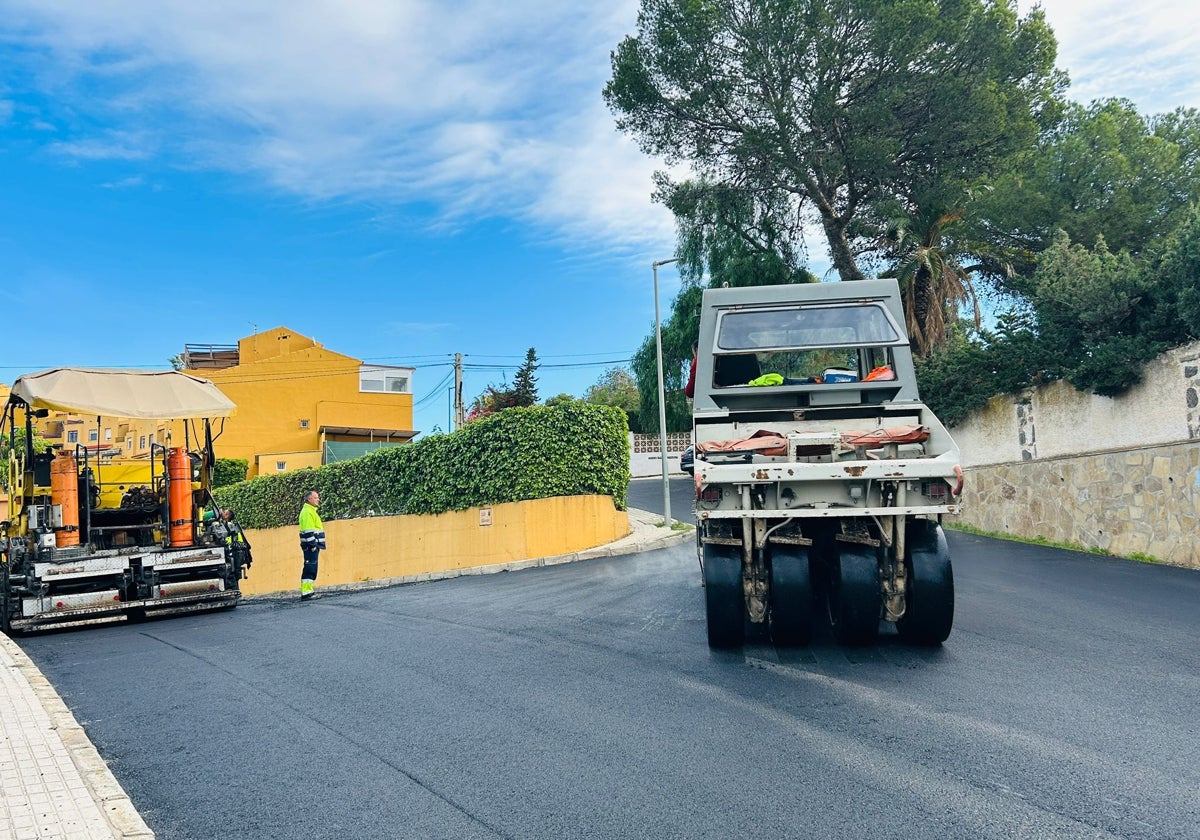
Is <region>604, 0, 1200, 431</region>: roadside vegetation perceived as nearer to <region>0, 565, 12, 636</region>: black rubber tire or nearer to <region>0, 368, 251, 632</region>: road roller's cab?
<region>0, 368, 251, 632</region>: road roller's cab

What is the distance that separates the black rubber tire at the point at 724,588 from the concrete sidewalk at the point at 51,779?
13.4ft

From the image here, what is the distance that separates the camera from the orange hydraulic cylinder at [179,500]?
1209 cm

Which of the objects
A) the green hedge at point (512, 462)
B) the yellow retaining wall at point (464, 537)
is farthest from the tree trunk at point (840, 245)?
the yellow retaining wall at point (464, 537)

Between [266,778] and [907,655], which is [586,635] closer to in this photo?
[907,655]

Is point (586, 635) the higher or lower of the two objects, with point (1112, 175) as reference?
lower

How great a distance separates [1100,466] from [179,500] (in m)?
13.6

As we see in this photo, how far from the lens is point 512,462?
57.4 feet

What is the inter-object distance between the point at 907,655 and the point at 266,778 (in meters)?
4.57

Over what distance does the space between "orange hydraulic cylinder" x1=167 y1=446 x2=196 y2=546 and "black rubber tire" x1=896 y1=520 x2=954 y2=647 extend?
30.7 ft

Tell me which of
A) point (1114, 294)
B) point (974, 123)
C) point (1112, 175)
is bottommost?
point (1114, 294)

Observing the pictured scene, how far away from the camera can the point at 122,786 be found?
4.57 metres

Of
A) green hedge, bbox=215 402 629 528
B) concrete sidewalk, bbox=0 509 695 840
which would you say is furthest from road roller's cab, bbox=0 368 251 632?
green hedge, bbox=215 402 629 528

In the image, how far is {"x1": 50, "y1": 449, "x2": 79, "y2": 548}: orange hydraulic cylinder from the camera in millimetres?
11461

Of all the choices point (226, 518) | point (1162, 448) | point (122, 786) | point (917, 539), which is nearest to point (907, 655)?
point (917, 539)
